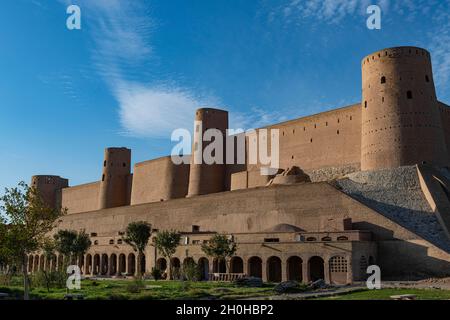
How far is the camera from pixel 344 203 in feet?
84.2

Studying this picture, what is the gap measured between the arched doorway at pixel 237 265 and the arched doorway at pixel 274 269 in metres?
1.76

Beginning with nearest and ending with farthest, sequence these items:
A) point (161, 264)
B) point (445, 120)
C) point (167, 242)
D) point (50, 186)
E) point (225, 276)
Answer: point (225, 276), point (167, 242), point (445, 120), point (161, 264), point (50, 186)

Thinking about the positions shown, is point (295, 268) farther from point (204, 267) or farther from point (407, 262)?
point (407, 262)

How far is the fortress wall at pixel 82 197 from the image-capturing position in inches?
2133

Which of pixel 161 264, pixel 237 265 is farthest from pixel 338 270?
pixel 161 264

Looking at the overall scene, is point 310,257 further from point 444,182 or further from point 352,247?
point 444,182

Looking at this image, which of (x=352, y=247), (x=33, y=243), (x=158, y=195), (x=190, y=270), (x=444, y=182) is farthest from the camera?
(x=158, y=195)

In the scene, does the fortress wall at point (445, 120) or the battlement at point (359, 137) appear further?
the fortress wall at point (445, 120)

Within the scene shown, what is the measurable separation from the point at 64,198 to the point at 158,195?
18.6 meters

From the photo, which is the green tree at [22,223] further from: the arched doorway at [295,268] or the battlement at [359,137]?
the battlement at [359,137]

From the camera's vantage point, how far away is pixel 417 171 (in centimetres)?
2597

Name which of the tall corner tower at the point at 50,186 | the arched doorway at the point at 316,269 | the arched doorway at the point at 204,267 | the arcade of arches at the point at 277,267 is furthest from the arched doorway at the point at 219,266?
the tall corner tower at the point at 50,186

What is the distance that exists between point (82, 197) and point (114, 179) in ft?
25.7
